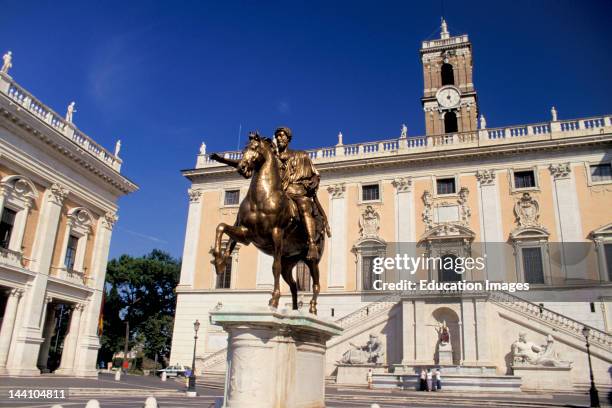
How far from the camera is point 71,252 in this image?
28562 millimetres

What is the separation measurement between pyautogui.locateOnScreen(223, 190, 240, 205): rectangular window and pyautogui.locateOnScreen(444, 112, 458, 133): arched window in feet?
63.0

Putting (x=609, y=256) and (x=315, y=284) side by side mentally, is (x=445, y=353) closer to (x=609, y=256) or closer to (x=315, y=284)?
(x=609, y=256)

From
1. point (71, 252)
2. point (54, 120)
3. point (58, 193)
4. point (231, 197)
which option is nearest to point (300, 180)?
point (58, 193)

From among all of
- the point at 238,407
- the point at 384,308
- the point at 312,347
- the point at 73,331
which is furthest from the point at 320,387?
the point at 73,331

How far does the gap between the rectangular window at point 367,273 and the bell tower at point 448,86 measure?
15.1 meters

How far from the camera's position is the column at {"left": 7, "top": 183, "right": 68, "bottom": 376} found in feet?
75.8

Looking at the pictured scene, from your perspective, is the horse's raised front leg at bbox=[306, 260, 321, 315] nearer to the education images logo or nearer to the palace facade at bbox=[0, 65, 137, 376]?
the palace facade at bbox=[0, 65, 137, 376]

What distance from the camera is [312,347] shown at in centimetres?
640

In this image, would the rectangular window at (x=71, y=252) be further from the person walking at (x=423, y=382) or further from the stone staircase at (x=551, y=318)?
the stone staircase at (x=551, y=318)

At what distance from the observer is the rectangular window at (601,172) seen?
97.6 feet

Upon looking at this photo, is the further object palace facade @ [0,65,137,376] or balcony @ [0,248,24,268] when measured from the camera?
palace facade @ [0,65,137,376]

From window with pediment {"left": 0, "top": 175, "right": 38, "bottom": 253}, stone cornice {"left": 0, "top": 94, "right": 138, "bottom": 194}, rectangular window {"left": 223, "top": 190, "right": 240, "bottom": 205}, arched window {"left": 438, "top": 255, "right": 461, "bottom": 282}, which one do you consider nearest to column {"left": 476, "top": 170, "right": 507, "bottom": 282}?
arched window {"left": 438, "top": 255, "right": 461, "bottom": 282}

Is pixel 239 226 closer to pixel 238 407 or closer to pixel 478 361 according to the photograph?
pixel 238 407

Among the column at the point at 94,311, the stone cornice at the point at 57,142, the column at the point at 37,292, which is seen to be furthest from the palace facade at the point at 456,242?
the column at the point at 37,292
